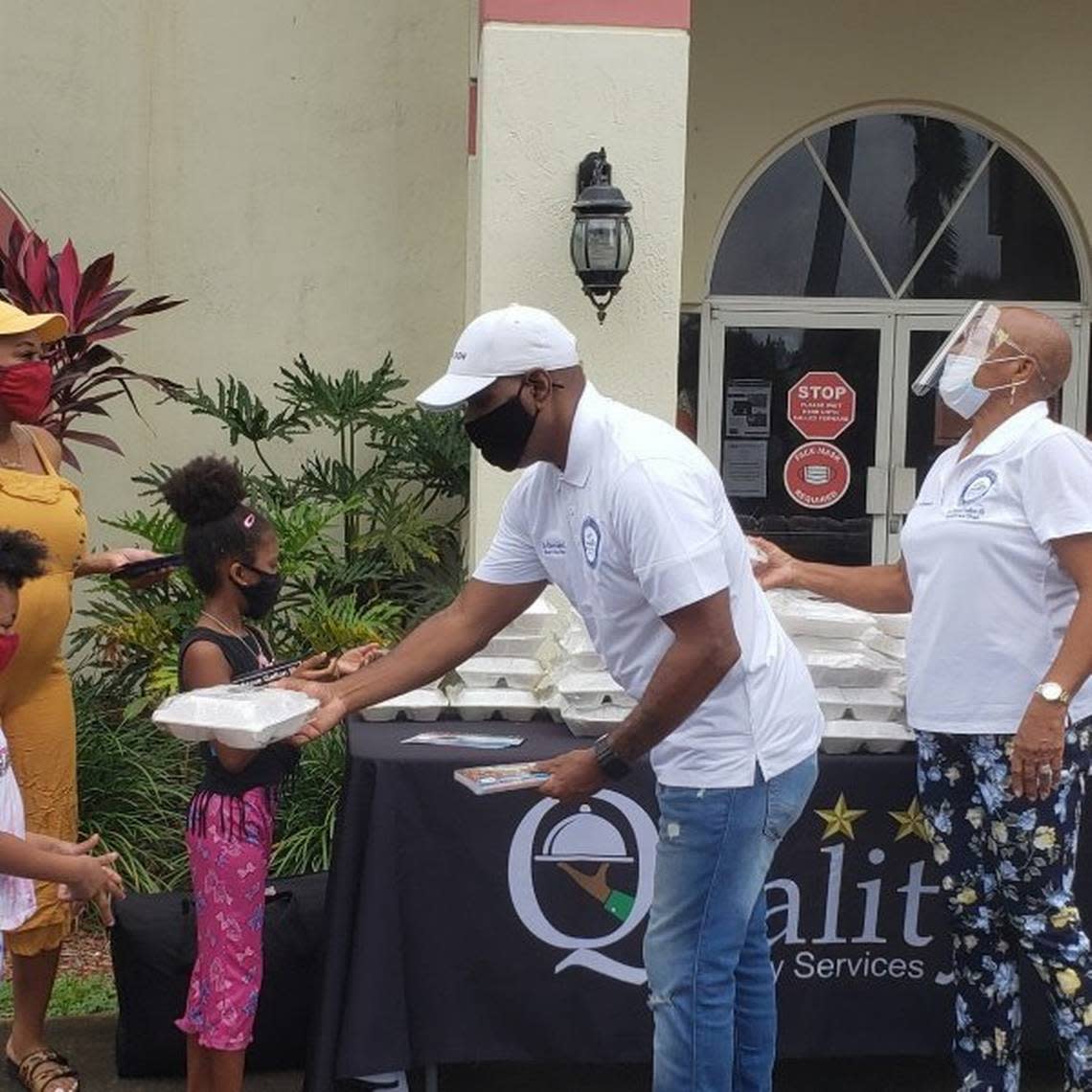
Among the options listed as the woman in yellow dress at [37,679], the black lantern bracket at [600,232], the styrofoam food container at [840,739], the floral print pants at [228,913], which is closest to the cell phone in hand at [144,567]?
the woman in yellow dress at [37,679]

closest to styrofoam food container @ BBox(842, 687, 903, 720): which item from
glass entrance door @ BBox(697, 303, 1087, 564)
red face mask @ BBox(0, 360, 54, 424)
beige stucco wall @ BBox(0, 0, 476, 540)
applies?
red face mask @ BBox(0, 360, 54, 424)

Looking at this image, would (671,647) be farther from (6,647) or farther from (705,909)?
(6,647)

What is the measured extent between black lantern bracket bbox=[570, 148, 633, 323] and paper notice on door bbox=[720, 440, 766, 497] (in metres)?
2.77

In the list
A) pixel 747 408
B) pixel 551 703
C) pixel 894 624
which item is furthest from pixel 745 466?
pixel 551 703

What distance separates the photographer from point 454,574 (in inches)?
286

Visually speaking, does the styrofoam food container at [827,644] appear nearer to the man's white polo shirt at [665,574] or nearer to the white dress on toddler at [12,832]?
the man's white polo shirt at [665,574]

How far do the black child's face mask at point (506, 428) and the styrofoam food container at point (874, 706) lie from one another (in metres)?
1.26

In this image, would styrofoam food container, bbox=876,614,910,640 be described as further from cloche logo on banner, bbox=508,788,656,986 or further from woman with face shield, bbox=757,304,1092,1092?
cloche logo on banner, bbox=508,788,656,986

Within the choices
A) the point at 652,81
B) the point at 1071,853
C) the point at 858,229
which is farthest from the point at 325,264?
the point at 1071,853

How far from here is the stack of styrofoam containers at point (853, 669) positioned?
3.75 metres

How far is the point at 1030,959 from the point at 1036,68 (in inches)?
256

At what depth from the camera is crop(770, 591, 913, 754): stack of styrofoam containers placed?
375cm

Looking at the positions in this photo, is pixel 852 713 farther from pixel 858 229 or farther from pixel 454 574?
pixel 858 229

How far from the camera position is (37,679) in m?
3.91
